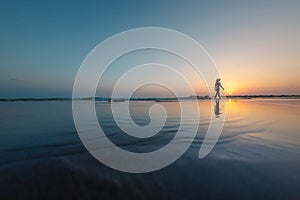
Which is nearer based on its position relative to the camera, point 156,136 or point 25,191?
point 25,191

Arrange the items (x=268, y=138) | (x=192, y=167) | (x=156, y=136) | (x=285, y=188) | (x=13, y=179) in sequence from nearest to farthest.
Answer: (x=285, y=188) < (x=13, y=179) < (x=192, y=167) < (x=268, y=138) < (x=156, y=136)

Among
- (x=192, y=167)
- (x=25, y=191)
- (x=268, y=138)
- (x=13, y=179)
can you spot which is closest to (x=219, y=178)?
(x=192, y=167)

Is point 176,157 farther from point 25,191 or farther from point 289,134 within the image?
point 289,134

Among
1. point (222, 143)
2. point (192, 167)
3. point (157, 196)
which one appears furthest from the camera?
point (222, 143)

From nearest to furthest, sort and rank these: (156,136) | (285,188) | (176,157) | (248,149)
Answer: (285,188) < (176,157) < (248,149) < (156,136)

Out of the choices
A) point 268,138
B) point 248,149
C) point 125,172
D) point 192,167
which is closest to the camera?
point 125,172

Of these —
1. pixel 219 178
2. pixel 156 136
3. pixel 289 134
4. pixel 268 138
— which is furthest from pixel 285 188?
pixel 289 134

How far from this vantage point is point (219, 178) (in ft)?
14.0

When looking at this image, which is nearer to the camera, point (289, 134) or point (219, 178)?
point (219, 178)

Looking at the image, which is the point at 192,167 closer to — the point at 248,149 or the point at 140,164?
the point at 140,164

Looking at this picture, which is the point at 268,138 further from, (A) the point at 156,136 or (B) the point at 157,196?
(B) the point at 157,196

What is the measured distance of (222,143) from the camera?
7492 millimetres

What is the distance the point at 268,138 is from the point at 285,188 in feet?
16.1

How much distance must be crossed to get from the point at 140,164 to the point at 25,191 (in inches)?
104
